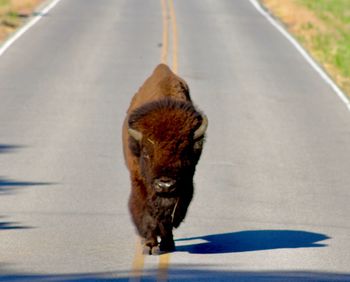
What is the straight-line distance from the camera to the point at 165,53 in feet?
113

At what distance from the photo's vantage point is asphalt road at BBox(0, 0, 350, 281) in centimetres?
1261

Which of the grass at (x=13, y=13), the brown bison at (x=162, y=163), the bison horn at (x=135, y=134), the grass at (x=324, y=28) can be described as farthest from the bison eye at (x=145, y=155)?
the grass at (x=13, y=13)

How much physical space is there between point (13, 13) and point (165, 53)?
960 cm

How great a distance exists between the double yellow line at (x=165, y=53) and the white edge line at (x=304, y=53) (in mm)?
3385

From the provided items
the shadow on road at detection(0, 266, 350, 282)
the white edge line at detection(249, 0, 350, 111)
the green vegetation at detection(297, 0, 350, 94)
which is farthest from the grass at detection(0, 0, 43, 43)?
the shadow on road at detection(0, 266, 350, 282)

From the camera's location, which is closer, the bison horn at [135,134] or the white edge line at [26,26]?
the bison horn at [135,134]

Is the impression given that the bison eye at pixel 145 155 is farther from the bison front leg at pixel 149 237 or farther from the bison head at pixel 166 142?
the bison front leg at pixel 149 237

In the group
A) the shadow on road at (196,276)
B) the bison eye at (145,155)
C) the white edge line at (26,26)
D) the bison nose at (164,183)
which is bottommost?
the shadow on road at (196,276)

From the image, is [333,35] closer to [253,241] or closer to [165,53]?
[165,53]

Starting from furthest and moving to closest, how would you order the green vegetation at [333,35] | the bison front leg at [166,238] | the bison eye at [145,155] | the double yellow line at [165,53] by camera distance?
the green vegetation at [333,35], the bison front leg at [166,238], the bison eye at [145,155], the double yellow line at [165,53]

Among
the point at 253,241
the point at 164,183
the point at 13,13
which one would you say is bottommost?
the point at 253,241

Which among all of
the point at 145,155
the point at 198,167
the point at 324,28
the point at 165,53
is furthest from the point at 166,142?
the point at 324,28

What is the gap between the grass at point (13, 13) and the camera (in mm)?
38469

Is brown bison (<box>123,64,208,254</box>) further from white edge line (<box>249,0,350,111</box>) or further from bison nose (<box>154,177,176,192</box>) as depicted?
white edge line (<box>249,0,350,111</box>)
